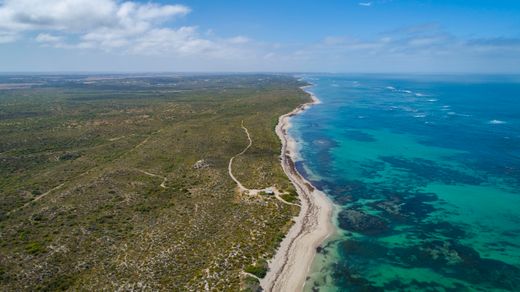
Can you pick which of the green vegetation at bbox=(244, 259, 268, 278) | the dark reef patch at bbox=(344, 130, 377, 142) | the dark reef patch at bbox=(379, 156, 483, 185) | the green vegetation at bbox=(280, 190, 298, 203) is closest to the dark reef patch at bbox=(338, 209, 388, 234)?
the green vegetation at bbox=(280, 190, 298, 203)

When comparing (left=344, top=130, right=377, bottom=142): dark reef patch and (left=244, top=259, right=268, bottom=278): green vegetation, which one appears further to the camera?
(left=344, top=130, right=377, bottom=142): dark reef patch

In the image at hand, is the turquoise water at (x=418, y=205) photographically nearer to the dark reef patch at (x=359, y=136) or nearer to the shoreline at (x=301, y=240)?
the dark reef patch at (x=359, y=136)

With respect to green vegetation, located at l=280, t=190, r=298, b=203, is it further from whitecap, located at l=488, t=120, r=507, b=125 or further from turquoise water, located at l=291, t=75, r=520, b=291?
whitecap, located at l=488, t=120, r=507, b=125

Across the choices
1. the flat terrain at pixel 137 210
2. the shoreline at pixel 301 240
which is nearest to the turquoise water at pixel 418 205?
the shoreline at pixel 301 240

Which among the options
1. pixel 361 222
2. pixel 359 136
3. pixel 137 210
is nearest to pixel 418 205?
pixel 361 222

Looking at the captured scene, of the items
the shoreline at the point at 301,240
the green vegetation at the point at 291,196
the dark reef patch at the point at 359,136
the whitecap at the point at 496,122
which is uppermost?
the whitecap at the point at 496,122

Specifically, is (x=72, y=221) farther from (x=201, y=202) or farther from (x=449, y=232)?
(x=449, y=232)
